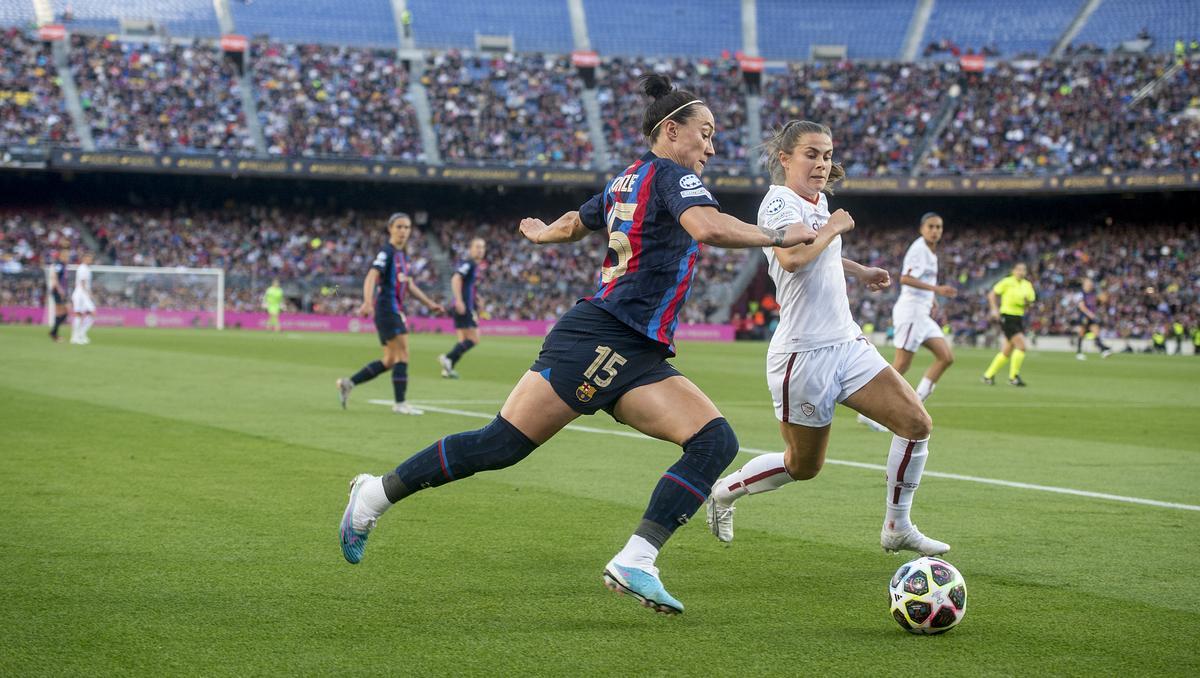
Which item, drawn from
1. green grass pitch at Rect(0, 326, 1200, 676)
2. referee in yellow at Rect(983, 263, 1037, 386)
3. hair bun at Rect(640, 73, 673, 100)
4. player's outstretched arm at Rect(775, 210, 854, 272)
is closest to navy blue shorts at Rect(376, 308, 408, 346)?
green grass pitch at Rect(0, 326, 1200, 676)

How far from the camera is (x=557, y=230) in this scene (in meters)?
5.76

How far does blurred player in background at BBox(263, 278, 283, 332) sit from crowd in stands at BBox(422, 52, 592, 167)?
9.69m

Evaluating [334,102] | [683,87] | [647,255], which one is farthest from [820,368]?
[334,102]

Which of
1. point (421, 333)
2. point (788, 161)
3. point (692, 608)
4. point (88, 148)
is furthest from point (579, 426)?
point (88, 148)

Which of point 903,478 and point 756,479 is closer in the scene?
point 903,478

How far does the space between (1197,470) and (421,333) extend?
122 ft

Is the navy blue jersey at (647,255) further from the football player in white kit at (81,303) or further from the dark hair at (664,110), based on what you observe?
the football player in white kit at (81,303)

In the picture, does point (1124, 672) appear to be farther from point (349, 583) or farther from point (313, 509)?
point (313, 509)

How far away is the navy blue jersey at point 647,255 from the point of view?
17.0ft

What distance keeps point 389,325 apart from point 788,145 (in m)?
8.44

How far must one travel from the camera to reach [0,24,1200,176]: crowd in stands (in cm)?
4881

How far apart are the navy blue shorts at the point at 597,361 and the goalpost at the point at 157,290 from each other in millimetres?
41160

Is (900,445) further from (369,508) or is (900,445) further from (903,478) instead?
(369,508)

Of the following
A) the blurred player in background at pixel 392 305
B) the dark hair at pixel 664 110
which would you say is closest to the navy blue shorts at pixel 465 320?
the blurred player in background at pixel 392 305
